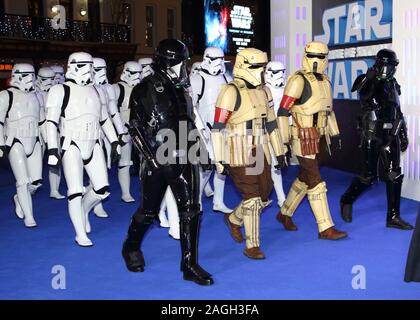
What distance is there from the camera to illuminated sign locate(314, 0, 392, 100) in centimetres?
924

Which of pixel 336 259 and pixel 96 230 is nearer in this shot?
pixel 336 259

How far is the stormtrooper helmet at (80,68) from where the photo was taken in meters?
5.82

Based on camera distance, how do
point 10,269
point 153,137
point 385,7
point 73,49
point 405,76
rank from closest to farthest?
1. point 153,137
2. point 10,269
3. point 405,76
4. point 385,7
5. point 73,49

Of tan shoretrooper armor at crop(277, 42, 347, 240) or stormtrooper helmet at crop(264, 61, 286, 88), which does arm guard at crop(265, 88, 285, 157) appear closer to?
tan shoretrooper armor at crop(277, 42, 347, 240)

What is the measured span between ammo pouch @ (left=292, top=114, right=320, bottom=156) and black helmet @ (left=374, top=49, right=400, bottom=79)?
3.58 ft

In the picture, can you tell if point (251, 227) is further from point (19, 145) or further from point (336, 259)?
point (19, 145)

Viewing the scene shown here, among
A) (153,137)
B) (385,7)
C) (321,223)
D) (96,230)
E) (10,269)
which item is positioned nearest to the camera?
(153,137)

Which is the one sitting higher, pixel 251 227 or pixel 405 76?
pixel 405 76

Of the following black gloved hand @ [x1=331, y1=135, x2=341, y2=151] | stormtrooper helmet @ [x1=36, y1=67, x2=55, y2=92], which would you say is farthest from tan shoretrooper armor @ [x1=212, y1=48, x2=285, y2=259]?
stormtrooper helmet @ [x1=36, y1=67, x2=55, y2=92]

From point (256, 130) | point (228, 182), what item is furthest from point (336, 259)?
point (228, 182)

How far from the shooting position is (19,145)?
6.90 metres

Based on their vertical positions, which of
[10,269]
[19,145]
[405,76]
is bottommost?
[10,269]

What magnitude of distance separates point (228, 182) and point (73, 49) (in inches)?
535

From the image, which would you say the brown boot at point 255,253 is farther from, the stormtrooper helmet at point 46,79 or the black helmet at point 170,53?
the stormtrooper helmet at point 46,79
